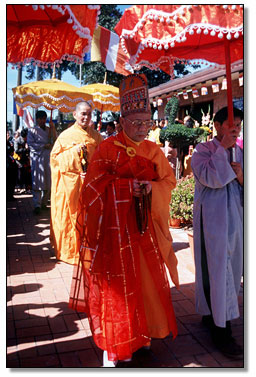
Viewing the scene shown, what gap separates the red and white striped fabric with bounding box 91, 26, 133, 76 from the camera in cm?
697

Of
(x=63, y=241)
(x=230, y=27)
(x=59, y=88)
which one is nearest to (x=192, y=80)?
(x=59, y=88)

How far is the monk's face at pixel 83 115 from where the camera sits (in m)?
4.63

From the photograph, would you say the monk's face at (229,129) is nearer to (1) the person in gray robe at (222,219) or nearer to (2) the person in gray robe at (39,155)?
(1) the person in gray robe at (222,219)

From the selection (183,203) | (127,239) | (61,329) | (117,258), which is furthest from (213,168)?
(183,203)

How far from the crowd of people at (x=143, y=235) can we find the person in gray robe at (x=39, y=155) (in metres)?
5.71

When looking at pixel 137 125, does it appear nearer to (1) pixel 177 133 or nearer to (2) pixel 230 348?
(2) pixel 230 348

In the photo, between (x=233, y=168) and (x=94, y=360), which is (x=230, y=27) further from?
(x=94, y=360)

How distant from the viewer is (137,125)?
8.83 ft

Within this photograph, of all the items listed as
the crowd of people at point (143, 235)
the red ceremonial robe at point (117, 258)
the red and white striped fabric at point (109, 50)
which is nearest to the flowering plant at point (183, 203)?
the red and white striped fabric at point (109, 50)

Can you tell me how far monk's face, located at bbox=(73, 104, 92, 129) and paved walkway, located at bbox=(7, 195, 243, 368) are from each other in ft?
6.38

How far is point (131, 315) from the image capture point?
8.47 ft

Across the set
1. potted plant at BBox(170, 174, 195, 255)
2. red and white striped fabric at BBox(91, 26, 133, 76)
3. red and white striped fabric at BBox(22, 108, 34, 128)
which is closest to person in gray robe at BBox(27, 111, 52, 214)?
red and white striped fabric at BBox(91, 26, 133, 76)

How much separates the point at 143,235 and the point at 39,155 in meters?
6.31

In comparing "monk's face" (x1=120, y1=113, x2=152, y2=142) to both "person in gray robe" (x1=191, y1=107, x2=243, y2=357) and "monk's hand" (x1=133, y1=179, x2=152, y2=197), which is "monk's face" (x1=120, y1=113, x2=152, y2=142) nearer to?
"monk's hand" (x1=133, y1=179, x2=152, y2=197)
